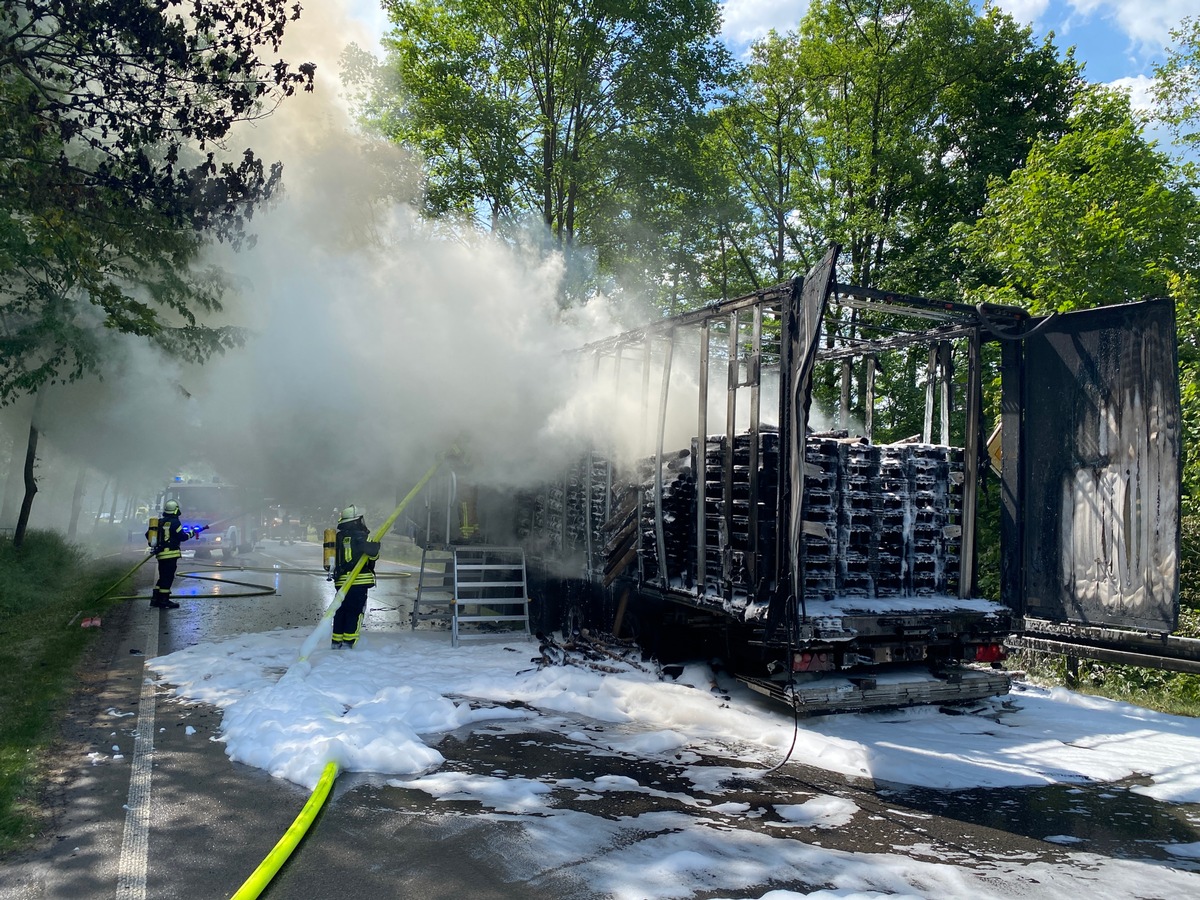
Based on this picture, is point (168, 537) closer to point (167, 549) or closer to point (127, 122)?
point (167, 549)

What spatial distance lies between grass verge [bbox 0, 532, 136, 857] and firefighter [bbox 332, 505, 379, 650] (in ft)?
8.74

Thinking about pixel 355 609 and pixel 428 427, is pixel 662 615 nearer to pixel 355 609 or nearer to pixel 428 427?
pixel 355 609

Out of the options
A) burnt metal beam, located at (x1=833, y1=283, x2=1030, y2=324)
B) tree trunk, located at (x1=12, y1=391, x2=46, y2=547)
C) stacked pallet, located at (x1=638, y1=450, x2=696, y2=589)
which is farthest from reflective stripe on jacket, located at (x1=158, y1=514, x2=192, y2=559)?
burnt metal beam, located at (x1=833, y1=283, x2=1030, y2=324)

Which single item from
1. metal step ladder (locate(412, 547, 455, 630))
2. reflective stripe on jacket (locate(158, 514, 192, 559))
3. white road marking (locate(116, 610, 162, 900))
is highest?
reflective stripe on jacket (locate(158, 514, 192, 559))

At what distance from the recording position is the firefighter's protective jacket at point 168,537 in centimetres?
1327

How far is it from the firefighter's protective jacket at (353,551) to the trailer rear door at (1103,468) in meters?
7.02

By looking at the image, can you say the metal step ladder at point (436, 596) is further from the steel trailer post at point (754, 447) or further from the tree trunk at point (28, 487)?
the tree trunk at point (28, 487)

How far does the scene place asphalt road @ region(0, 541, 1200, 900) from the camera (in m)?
3.77

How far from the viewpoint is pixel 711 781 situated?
5.33 m

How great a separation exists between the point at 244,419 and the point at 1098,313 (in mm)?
13197

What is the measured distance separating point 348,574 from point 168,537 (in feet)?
18.4

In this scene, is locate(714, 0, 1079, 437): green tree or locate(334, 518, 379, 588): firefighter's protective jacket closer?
locate(334, 518, 379, 588): firefighter's protective jacket

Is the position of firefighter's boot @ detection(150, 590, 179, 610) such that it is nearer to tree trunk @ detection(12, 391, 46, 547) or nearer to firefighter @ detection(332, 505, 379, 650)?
firefighter @ detection(332, 505, 379, 650)

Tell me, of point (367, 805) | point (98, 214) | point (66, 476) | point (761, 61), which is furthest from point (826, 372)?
point (66, 476)
